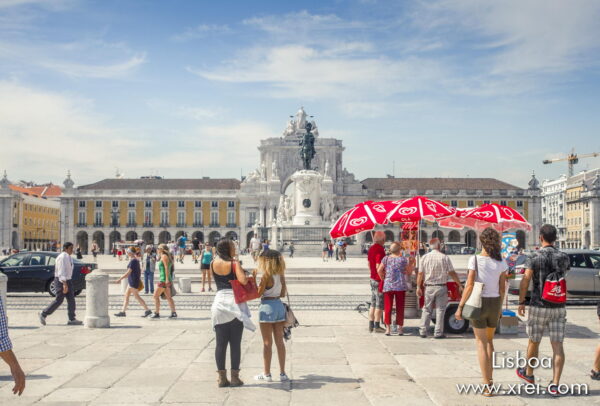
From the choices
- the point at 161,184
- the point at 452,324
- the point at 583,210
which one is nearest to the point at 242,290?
the point at 452,324

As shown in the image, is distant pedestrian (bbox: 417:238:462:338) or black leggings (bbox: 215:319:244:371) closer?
black leggings (bbox: 215:319:244:371)

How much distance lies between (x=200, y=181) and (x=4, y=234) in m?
29.0

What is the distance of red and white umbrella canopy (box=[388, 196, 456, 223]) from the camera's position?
11.0 metres

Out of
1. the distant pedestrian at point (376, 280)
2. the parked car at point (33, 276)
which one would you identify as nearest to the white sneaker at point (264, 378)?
the distant pedestrian at point (376, 280)

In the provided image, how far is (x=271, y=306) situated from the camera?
7023mm

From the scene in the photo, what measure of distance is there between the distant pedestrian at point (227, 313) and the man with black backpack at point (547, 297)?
109 inches

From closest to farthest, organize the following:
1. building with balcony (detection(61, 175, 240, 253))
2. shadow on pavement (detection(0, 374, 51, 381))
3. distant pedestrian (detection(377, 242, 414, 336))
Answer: shadow on pavement (detection(0, 374, 51, 381)) → distant pedestrian (detection(377, 242, 414, 336)) → building with balcony (detection(61, 175, 240, 253))

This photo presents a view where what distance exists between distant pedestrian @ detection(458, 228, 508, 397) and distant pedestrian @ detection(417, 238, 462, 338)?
2.95 metres

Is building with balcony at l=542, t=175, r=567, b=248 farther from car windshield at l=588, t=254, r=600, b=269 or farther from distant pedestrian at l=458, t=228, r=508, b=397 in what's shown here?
distant pedestrian at l=458, t=228, r=508, b=397

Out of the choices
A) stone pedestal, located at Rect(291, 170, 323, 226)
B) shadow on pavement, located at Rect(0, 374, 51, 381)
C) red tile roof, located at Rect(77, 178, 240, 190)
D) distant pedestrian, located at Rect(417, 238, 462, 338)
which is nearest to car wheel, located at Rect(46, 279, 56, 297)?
shadow on pavement, located at Rect(0, 374, 51, 381)

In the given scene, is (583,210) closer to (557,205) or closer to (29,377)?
(557,205)

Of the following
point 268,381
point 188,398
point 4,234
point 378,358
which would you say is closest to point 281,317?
point 268,381

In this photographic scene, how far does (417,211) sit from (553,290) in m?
4.60

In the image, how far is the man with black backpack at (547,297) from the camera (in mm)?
6496
